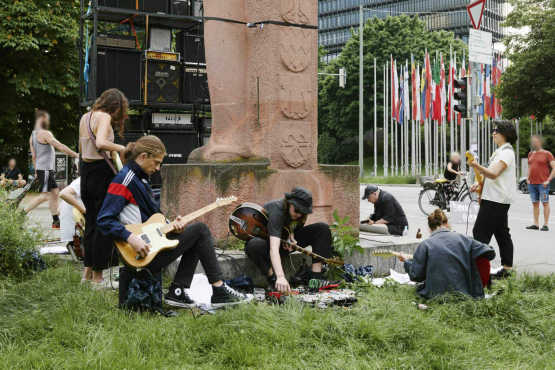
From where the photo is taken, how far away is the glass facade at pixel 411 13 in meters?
82.6

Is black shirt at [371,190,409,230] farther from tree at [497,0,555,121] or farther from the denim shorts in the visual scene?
tree at [497,0,555,121]

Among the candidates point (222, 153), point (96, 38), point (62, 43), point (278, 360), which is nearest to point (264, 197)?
point (222, 153)

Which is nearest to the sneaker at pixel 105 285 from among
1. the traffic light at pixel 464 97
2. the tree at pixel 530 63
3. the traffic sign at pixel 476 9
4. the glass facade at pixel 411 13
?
the traffic sign at pixel 476 9

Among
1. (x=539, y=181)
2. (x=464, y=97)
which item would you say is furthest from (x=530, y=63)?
(x=539, y=181)

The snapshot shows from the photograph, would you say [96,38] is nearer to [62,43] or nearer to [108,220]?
[108,220]

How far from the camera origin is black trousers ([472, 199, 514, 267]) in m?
6.49

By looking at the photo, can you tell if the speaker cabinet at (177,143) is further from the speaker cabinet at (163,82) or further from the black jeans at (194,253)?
the black jeans at (194,253)

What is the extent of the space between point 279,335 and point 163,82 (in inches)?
419

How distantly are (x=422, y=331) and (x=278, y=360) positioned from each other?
100cm

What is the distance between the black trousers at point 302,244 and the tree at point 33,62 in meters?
18.0

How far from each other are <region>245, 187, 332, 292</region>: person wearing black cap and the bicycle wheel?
973 centimetres

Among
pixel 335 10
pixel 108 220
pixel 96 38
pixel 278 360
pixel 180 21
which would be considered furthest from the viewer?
pixel 335 10

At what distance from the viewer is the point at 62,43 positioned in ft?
74.2

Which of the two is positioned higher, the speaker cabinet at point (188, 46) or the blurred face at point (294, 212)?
the speaker cabinet at point (188, 46)
